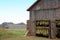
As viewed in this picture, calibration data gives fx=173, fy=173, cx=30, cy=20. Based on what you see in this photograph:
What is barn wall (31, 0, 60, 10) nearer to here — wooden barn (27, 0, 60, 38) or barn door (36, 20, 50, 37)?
wooden barn (27, 0, 60, 38)

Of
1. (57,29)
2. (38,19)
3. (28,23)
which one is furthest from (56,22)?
(28,23)

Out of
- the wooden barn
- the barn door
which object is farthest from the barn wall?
the barn door

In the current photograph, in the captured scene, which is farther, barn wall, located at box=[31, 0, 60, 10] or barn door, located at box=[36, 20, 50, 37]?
barn door, located at box=[36, 20, 50, 37]

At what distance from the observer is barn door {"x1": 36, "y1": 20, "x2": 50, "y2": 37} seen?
19484mm

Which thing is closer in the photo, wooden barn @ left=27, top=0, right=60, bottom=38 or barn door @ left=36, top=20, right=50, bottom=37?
wooden barn @ left=27, top=0, right=60, bottom=38

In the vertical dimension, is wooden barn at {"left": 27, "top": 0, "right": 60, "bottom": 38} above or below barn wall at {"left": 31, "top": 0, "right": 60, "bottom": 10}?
below

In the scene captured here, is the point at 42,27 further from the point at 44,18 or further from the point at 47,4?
the point at 47,4

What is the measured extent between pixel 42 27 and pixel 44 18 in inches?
46.8

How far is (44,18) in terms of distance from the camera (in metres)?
19.1

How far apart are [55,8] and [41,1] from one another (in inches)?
77.7

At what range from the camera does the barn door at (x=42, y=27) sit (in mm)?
19484

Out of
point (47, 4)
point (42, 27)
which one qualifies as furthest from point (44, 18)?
point (47, 4)

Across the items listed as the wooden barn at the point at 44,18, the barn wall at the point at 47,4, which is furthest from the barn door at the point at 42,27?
the barn wall at the point at 47,4

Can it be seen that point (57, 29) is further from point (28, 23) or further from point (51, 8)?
point (28, 23)
